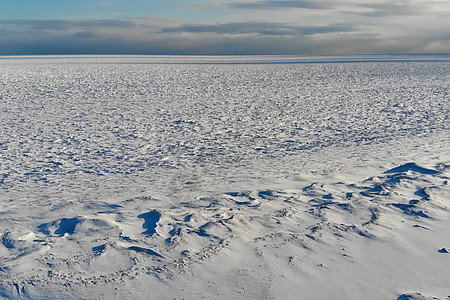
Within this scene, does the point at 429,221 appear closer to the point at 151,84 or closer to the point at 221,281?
the point at 221,281

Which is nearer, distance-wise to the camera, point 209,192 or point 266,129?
point 209,192

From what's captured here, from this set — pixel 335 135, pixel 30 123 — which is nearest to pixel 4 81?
pixel 30 123

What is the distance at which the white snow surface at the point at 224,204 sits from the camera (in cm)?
281

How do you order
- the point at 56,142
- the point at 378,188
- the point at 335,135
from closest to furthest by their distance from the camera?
1. the point at 378,188
2. the point at 56,142
3. the point at 335,135

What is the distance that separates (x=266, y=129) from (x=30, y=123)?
→ 387 cm

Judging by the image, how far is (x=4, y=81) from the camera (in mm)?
13422

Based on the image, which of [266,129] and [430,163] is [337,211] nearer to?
[430,163]

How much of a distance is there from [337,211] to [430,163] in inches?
77.6

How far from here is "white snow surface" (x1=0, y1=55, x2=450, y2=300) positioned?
9.23 feet

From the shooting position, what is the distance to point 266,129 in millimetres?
7277

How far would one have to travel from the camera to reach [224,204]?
401cm

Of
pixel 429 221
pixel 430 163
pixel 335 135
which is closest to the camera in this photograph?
pixel 429 221

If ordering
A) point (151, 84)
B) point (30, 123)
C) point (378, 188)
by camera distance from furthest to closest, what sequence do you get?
1. point (151, 84)
2. point (30, 123)
3. point (378, 188)

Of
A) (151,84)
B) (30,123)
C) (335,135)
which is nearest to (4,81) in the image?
(151,84)
